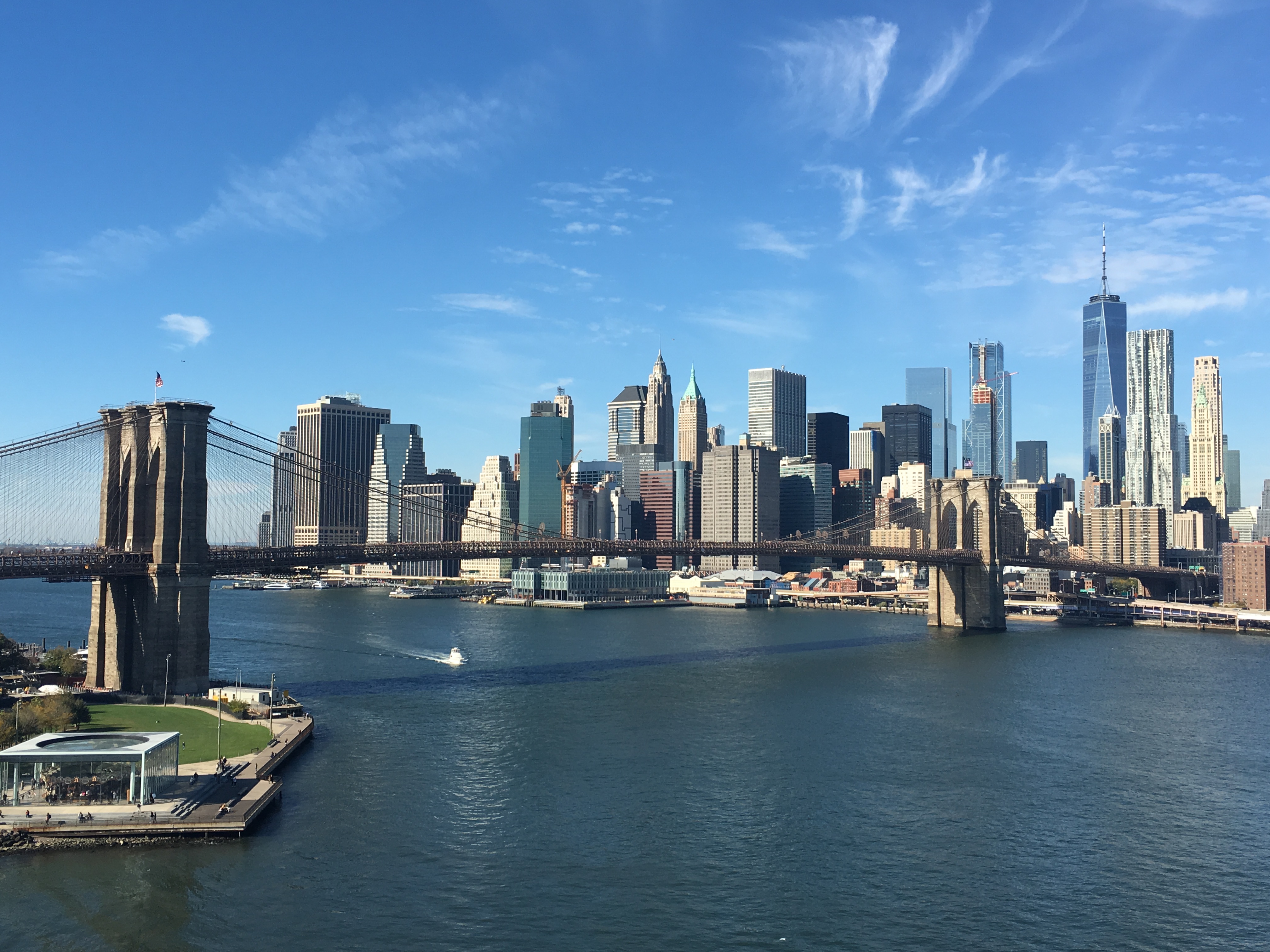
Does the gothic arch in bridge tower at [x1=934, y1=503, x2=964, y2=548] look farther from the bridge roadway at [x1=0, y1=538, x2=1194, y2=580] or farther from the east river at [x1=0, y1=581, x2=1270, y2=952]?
the east river at [x1=0, y1=581, x2=1270, y2=952]

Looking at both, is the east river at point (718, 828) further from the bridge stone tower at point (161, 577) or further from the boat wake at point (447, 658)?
the bridge stone tower at point (161, 577)

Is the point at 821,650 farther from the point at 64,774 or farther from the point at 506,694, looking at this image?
the point at 64,774

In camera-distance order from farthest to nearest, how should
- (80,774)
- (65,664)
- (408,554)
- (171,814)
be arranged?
1. (408,554)
2. (65,664)
3. (80,774)
4. (171,814)

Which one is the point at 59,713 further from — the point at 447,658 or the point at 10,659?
the point at 447,658

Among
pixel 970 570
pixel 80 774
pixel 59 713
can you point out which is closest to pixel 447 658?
pixel 59 713

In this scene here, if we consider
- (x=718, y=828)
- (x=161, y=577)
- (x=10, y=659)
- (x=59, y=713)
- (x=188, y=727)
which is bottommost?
(x=718, y=828)

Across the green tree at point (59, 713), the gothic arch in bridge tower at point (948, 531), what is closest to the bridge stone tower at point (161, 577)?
the green tree at point (59, 713)

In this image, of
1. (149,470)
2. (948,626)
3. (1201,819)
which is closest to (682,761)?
(1201,819)

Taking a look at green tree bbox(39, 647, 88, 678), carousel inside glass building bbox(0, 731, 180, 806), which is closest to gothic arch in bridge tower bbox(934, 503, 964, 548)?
green tree bbox(39, 647, 88, 678)
